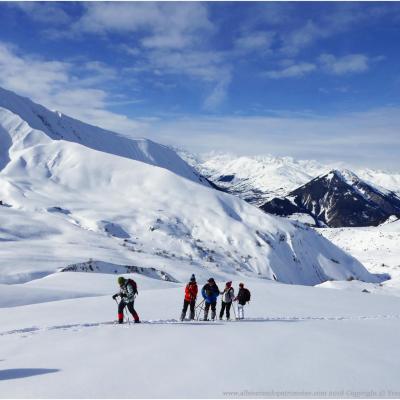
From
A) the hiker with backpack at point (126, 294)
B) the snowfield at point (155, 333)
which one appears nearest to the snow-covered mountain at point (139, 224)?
the snowfield at point (155, 333)

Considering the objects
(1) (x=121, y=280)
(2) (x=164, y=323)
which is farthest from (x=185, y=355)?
(2) (x=164, y=323)

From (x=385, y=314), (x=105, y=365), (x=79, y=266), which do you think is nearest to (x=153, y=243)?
(x=79, y=266)

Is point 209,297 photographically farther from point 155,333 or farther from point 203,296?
point 155,333

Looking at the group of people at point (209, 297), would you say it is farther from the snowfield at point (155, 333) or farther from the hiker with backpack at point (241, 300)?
the snowfield at point (155, 333)

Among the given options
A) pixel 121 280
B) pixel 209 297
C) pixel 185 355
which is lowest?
pixel 185 355

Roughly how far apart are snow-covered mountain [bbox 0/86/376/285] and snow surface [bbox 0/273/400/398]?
42.0 meters

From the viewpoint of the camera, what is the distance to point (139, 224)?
4129 inches

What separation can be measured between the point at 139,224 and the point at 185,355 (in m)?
93.9

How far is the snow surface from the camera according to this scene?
9.59 meters

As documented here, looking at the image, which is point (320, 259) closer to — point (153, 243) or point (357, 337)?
point (153, 243)

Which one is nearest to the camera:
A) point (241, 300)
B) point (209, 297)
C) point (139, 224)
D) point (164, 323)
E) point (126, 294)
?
point (126, 294)

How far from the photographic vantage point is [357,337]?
643 inches

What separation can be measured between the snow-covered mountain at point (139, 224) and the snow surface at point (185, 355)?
138 feet

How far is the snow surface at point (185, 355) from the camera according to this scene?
9.59 meters
